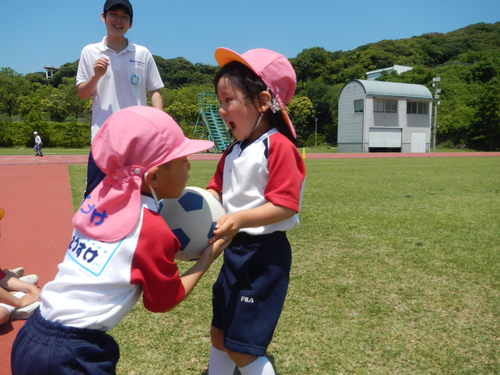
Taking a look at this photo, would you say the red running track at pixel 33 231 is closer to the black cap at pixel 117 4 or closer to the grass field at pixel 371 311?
the grass field at pixel 371 311

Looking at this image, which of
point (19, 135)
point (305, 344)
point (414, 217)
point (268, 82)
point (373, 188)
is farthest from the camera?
point (19, 135)

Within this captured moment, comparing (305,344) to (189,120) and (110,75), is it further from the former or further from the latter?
(189,120)

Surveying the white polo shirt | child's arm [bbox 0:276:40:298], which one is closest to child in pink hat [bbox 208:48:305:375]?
the white polo shirt

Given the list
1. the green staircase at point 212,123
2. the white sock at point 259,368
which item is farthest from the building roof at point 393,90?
the white sock at point 259,368

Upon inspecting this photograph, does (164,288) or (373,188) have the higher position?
(164,288)

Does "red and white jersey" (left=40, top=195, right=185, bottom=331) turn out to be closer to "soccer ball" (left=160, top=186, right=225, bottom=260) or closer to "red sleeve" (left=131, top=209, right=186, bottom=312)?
"red sleeve" (left=131, top=209, right=186, bottom=312)

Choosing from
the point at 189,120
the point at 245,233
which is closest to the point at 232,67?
the point at 245,233

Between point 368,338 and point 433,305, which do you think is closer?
point 368,338

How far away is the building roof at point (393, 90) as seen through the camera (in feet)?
129

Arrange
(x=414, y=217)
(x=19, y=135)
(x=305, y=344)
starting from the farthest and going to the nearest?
(x=19, y=135)
(x=414, y=217)
(x=305, y=344)

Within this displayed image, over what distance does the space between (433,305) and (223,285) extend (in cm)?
225

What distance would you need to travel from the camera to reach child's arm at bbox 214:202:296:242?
170 centimetres

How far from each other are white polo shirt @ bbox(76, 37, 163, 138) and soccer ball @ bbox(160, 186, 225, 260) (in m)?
1.88

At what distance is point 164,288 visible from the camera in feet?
5.08
